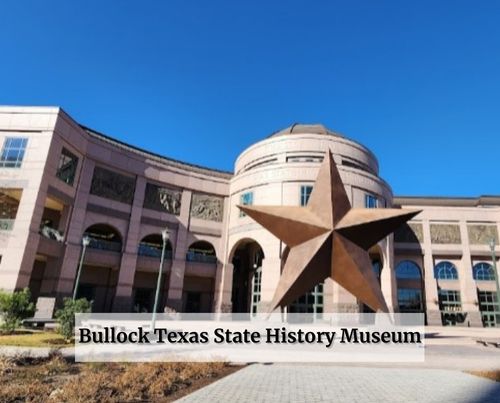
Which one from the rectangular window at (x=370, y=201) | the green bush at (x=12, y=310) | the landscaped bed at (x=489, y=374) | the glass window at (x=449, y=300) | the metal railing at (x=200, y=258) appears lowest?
the landscaped bed at (x=489, y=374)

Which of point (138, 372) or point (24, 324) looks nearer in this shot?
point (138, 372)

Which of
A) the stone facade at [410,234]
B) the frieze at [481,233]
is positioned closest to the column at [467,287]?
the frieze at [481,233]

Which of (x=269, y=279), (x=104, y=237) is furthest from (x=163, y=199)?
(x=269, y=279)

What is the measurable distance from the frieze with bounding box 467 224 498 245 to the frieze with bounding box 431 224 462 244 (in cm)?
144

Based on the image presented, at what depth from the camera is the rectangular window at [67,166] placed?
27859 millimetres

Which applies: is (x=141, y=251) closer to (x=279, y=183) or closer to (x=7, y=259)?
(x=7, y=259)

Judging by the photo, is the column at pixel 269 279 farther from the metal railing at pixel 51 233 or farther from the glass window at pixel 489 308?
the glass window at pixel 489 308

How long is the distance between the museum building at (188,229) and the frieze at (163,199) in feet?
0.35

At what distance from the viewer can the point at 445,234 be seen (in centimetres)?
4075

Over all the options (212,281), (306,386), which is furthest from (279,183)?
(306,386)

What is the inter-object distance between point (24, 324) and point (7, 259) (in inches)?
248

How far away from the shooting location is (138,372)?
28.7 ft

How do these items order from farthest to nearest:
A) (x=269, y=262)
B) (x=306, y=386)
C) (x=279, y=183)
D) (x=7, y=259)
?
1. (x=279, y=183)
2. (x=269, y=262)
3. (x=7, y=259)
4. (x=306, y=386)

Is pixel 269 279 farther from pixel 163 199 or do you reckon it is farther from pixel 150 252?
pixel 163 199
